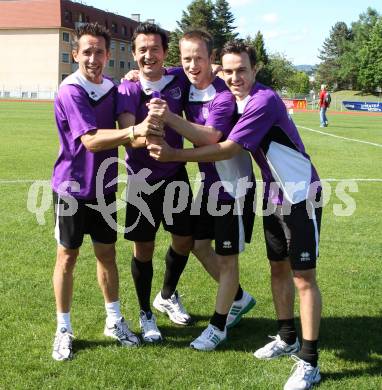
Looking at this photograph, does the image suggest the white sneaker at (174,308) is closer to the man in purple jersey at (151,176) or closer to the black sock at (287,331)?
the man in purple jersey at (151,176)

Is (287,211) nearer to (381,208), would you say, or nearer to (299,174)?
(299,174)

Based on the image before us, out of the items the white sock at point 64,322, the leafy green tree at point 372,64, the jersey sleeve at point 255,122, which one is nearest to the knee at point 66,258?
the white sock at point 64,322

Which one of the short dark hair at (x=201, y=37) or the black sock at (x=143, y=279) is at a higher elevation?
the short dark hair at (x=201, y=37)

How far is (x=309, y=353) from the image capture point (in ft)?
12.2

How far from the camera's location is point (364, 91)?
8156cm

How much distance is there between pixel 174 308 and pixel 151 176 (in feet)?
3.95

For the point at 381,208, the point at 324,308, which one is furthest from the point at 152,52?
the point at 381,208

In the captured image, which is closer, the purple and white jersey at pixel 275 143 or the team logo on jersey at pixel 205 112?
the purple and white jersey at pixel 275 143

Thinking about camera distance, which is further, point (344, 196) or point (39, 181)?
point (39, 181)

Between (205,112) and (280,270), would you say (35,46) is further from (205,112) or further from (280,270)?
(280,270)

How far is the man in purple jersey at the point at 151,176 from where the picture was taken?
400 cm

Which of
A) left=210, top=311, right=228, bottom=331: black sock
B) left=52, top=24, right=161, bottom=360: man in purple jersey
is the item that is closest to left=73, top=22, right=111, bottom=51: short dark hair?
left=52, top=24, right=161, bottom=360: man in purple jersey

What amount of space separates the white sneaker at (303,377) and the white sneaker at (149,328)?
1.11 metres

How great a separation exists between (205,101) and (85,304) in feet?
6.88
